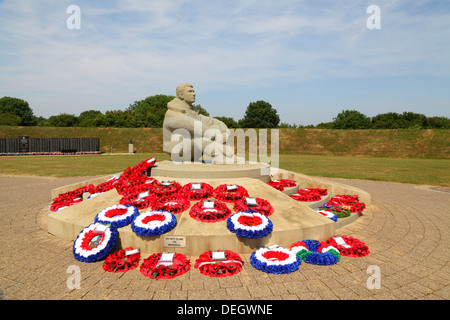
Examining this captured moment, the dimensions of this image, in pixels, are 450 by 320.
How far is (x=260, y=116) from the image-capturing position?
66438 mm

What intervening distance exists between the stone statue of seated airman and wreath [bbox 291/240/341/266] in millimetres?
4974

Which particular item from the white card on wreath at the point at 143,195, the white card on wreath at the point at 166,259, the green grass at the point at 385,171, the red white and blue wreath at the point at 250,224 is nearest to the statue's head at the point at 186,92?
the white card on wreath at the point at 143,195

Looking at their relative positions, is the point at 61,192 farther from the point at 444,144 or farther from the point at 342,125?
the point at 342,125

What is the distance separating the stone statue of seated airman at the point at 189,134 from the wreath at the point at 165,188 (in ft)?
8.16

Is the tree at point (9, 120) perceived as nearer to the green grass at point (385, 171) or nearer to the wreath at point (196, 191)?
the green grass at point (385, 171)

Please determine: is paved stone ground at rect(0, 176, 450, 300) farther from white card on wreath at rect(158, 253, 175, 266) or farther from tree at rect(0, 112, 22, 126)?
tree at rect(0, 112, 22, 126)

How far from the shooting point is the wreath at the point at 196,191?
649 centimetres

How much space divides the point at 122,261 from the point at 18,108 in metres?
87.7

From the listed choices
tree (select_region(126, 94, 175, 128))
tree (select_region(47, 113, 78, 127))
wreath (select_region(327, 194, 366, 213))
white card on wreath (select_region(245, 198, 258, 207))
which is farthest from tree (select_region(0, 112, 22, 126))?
wreath (select_region(327, 194, 366, 213))

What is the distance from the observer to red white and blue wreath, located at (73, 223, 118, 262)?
4.61 metres
